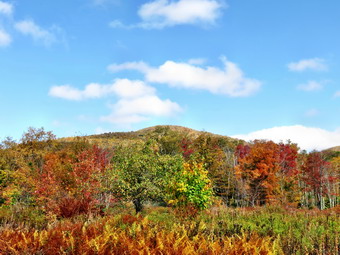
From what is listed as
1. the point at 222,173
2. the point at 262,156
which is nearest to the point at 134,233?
the point at 262,156

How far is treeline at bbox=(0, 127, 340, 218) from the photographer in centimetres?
1216

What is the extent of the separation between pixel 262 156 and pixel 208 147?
8741mm

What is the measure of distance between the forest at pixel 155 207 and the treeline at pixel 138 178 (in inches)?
2.8

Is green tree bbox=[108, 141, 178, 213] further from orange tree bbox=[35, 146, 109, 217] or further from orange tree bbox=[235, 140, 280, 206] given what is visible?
orange tree bbox=[235, 140, 280, 206]

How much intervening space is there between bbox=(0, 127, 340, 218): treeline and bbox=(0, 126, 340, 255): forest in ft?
0.24

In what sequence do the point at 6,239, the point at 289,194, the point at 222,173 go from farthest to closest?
1. the point at 222,173
2. the point at 289,194
3. the point at 6,239

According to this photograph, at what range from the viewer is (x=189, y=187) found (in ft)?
38.5

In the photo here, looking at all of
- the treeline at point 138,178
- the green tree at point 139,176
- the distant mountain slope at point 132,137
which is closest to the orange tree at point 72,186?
the treeline at point 138,178

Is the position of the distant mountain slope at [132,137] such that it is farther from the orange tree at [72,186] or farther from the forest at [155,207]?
the orange tree at [72,186]

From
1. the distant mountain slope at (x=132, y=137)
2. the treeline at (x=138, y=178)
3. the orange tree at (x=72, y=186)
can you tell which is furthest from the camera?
the distant mountain slope at (x=132, y=137)

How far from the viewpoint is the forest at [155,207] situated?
5383mm

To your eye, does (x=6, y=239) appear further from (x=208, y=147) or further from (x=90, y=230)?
(x=208, y=147)

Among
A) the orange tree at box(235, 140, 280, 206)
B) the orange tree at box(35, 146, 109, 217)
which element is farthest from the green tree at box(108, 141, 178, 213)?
the orange tree at box(235, 140, 280, 206)

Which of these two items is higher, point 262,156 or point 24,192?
point 262,156
